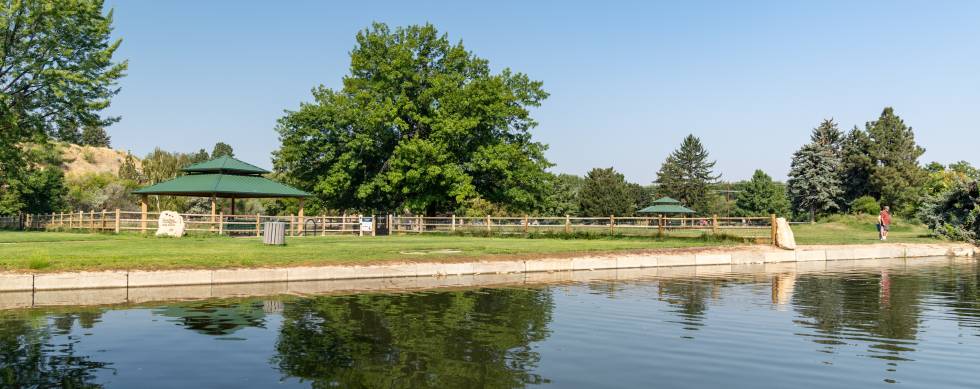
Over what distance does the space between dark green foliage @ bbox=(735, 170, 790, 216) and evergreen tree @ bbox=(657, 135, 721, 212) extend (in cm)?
654

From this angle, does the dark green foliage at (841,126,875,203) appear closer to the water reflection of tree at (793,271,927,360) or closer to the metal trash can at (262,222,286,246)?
the water reflection of tree at (793,271,927,360)

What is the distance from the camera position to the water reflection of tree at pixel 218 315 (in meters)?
9.91

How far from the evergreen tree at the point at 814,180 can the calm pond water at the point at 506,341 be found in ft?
199

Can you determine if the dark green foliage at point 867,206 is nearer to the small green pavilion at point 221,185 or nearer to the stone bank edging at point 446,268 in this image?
the stone bank edging at point 446,268

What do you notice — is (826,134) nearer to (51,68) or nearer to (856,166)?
(856,166)

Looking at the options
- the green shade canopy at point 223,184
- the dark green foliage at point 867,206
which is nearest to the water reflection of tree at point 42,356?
the green shade canopy at point 223,184

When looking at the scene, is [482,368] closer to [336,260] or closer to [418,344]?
[418,344]

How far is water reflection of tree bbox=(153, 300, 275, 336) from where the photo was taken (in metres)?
9.91

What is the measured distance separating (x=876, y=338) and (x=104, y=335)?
10325 mm

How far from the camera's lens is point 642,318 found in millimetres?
11141

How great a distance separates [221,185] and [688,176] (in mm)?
83646

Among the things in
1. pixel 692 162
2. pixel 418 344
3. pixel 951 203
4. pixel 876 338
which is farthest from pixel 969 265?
pixel 692 162

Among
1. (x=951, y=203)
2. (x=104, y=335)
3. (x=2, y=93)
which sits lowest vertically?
(x=104, y=335)

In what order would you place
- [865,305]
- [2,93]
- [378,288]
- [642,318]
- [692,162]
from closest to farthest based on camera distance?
[642,318], [865,305], [378,288], [2,93], [692,162]
